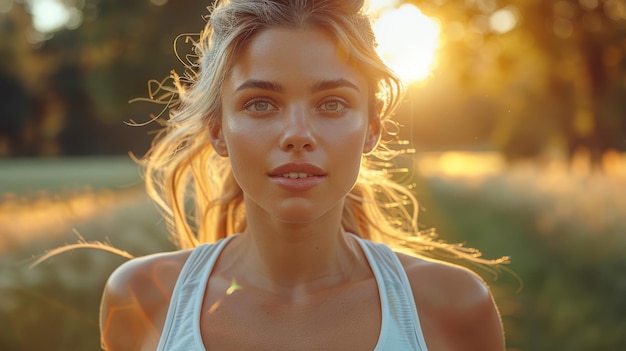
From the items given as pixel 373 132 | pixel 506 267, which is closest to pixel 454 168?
pixel 506 267

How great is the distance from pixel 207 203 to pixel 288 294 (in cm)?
78

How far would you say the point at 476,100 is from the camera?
50812 millimetres

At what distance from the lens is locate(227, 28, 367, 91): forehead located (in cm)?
242

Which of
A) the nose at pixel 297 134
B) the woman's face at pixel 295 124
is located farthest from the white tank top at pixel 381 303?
the nose at pixel 297 134

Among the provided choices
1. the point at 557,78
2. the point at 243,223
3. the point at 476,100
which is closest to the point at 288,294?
the point at 243,223

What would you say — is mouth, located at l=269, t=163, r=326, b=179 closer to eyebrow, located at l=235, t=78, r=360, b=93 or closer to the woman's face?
the woman's face

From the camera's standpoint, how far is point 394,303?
2.53 meters

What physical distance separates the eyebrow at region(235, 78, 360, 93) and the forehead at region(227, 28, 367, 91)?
0.01 meters

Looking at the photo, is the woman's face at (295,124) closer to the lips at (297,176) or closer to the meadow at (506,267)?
the lips at (297,176)

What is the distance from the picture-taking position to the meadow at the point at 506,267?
5.82 meters

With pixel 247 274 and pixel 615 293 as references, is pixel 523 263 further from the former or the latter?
pixel 247 274

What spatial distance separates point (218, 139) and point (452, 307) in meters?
0.94

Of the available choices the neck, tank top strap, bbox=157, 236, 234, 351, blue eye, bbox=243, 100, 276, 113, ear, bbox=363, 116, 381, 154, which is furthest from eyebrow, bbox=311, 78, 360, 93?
tank top strap, bbox=157, 236, 234, 351

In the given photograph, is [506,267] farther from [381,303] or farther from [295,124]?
[295,124]
